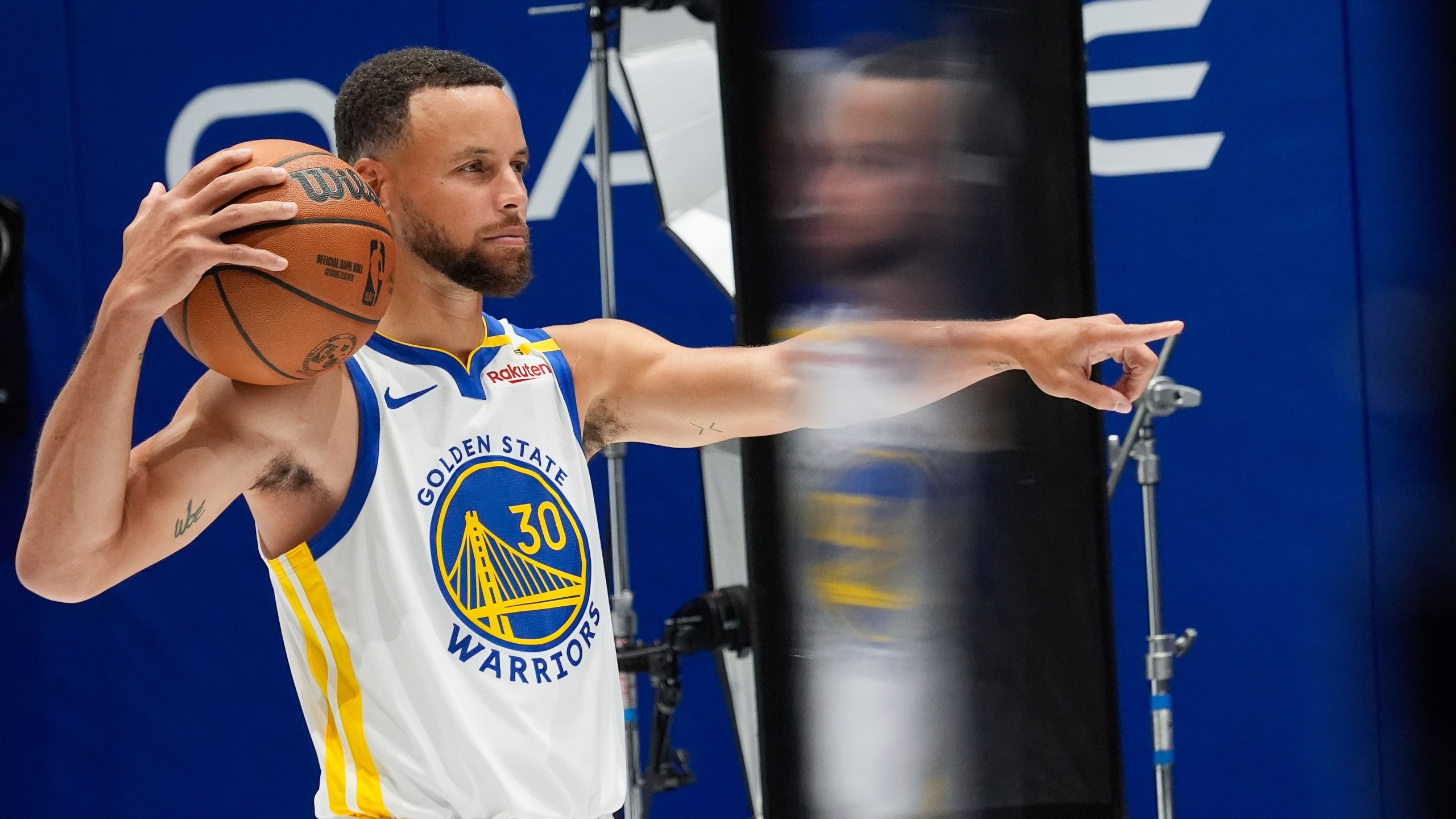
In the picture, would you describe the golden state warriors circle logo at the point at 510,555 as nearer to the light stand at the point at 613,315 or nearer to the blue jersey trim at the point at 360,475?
the blue jersey trim at the point at 360,475

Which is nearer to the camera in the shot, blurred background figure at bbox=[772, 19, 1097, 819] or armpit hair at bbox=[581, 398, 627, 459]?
blurred background figure at bbox=[772, 19, 1097, 819]

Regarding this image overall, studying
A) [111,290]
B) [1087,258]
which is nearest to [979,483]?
[1087,258]

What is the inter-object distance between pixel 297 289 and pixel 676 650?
1458 millimetres

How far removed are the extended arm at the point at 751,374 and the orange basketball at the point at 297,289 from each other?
0.52 metres

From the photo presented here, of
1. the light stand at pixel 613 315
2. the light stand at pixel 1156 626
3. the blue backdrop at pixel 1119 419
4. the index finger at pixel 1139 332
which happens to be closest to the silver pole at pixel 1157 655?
the light stand at pixel 1156 626

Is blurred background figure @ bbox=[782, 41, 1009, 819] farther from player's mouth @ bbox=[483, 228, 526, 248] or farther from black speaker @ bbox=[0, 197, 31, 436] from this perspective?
black speaker @ bbox=[0, 197, 31, 436]

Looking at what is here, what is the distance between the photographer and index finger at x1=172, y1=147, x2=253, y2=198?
1.49 meters

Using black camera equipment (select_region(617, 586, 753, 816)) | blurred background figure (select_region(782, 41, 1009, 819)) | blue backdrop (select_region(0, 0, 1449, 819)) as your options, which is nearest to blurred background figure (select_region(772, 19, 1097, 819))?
blurred background figure (select_region(782, 41, 1009, 819))

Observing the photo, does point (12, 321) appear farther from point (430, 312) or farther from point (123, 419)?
point (123, 419)

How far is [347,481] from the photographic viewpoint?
1.78 metres

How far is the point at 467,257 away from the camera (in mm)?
1947

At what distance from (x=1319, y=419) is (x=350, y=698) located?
2.64 meters

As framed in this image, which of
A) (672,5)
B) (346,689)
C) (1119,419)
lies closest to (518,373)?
(346,689)

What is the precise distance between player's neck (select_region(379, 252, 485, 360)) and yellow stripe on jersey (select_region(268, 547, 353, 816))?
15.6 inches
